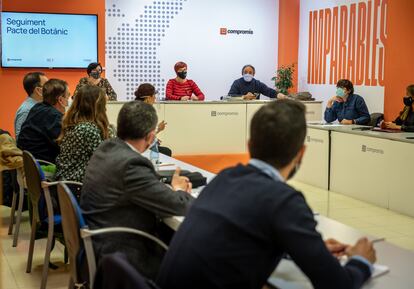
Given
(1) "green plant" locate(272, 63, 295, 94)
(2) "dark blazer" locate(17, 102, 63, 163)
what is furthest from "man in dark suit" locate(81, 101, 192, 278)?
(1) "green plant" locate(272, 63, 295, 94)

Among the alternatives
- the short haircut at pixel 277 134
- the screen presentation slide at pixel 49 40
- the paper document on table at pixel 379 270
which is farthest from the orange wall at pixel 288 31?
the short haircut at pixel 277 134

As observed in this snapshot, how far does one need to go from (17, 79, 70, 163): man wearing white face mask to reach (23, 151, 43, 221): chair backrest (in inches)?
30.3

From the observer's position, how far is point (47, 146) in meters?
4.69

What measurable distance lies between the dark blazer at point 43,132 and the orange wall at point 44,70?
15.6ft

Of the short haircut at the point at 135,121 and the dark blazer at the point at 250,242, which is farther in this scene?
the short haircut at the point at 135,121

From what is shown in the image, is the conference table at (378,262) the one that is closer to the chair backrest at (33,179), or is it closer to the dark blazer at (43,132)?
the chair backrest at (33,179)

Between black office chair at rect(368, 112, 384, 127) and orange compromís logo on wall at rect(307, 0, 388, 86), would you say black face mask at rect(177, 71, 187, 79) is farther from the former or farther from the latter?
orange compromís logo on wall at rect(307, 0, 388, 86)

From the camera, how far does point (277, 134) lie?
1756 mm

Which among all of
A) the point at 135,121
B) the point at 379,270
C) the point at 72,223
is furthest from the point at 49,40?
the point at 379,270

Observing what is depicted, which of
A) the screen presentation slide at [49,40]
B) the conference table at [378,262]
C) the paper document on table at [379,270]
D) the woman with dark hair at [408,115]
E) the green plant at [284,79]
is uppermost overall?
the screen presentation slide at [49,40]

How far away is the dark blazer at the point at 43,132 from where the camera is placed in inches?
182

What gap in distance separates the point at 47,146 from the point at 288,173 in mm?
3256

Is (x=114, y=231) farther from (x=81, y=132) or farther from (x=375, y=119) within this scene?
(x=375, y=119)

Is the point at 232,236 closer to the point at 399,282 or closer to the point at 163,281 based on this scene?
the point at 163,281
